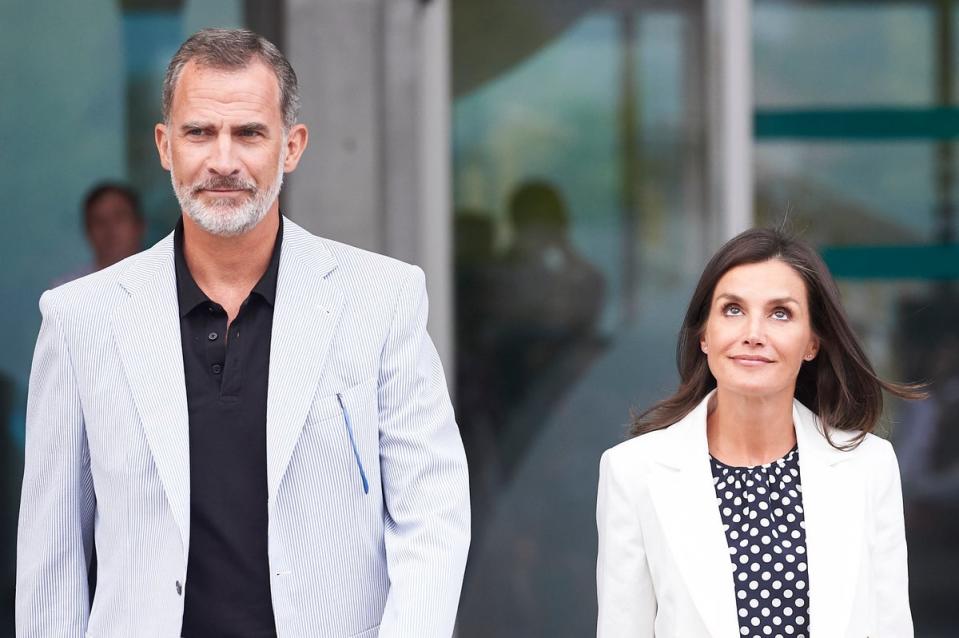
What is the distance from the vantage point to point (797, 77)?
5.71 metres

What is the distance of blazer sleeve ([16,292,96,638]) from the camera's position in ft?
8.75

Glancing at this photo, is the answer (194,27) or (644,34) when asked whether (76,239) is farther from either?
(644,34)

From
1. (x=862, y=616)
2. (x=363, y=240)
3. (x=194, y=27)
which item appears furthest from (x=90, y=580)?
(x=194, y=27)

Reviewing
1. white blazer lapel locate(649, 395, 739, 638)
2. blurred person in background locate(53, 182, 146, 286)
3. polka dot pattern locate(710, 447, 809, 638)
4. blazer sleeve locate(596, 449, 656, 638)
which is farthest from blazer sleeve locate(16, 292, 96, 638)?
blurred person in background locate(53, 182, 146, 286)

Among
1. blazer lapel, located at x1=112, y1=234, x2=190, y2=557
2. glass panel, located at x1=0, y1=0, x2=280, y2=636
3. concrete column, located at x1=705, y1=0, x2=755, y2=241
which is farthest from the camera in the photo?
concrete column, located at x1=705, y1=0, x2=755, y2=241

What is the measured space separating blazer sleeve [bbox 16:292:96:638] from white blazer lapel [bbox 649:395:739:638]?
3.80 ft

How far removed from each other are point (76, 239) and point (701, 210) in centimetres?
248

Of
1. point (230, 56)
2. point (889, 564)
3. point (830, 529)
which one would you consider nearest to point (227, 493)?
point (230, 56)

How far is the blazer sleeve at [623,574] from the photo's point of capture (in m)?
2.90

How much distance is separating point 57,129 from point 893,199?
3321 mm

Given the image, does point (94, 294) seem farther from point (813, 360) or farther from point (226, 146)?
point (813, 360)

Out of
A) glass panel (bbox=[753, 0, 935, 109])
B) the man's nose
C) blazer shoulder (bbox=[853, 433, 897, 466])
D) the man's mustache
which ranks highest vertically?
glass panel (bbox=[753, 0, 935, 109])

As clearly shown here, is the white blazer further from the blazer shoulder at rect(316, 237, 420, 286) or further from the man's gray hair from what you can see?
the man's gray hair

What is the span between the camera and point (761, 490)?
295 centimetres
